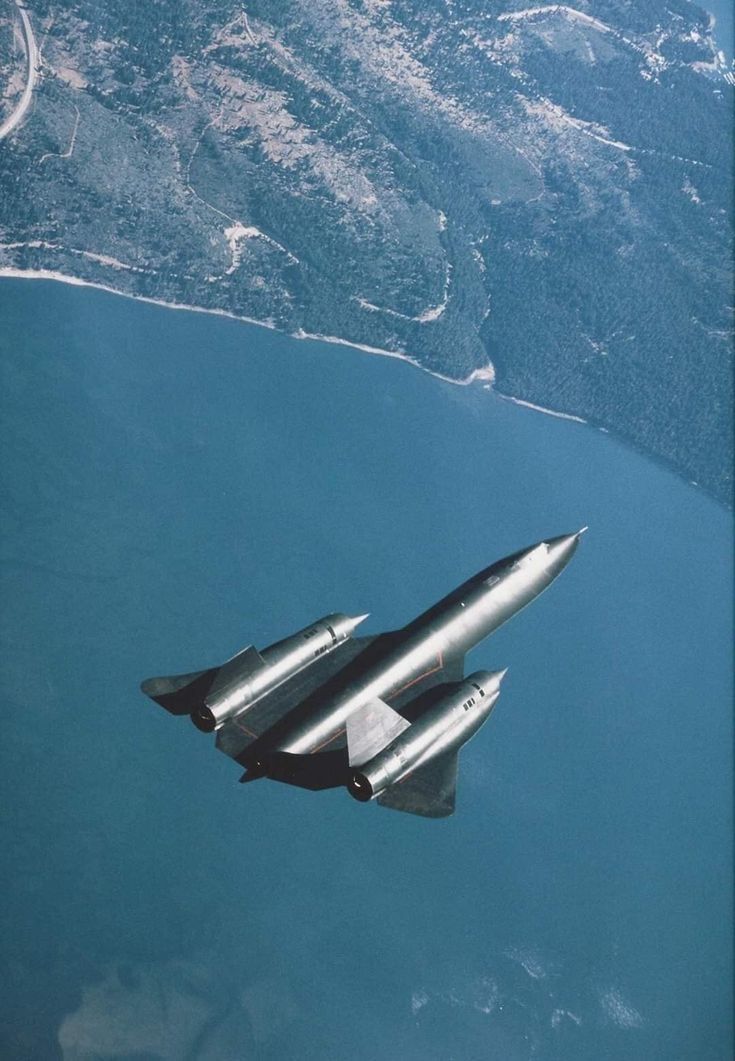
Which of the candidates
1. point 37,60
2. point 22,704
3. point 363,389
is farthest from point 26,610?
point 37,60

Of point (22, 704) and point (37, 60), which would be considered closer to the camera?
point (22, 704)

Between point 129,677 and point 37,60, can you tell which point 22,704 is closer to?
point 129,677

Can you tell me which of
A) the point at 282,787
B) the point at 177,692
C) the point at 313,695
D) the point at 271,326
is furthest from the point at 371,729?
the point at 271,326

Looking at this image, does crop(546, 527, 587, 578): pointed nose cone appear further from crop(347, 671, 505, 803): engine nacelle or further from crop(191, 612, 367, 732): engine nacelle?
crop(191, 612, 367, 732): engine nacelle

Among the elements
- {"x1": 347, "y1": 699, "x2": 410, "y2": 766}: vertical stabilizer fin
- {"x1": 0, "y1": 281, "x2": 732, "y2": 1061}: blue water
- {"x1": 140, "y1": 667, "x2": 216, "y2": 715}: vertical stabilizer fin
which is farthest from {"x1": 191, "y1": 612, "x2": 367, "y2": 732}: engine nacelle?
{"x1": 0, "y1": 281, "x2": 732, "y2": 1061}: blue water

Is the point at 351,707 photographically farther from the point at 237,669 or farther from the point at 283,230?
the point at 283,230

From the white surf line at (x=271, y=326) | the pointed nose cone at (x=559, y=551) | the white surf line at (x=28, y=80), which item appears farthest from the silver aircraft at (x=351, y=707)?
the white surf line at (x=28, y=80)

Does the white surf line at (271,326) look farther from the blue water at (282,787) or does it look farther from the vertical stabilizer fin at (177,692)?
the vertical stabilizer fin at (177,692)
